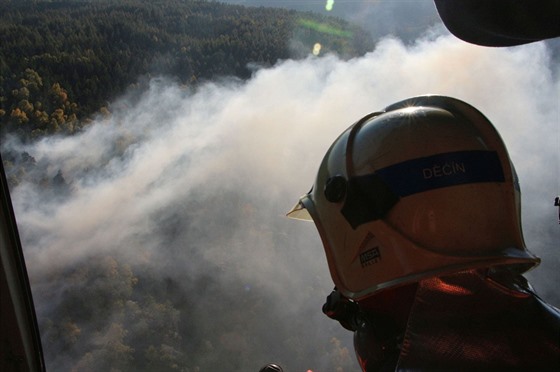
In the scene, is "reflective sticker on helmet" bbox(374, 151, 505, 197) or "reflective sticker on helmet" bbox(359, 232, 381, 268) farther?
"reflective sticker on helmet" bbox(359, 232, 381, 268)

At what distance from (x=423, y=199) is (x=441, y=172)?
0.09 meters

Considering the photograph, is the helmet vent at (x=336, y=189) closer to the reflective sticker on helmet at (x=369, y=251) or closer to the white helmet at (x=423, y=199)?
the white helmet at (x=423, y=199)

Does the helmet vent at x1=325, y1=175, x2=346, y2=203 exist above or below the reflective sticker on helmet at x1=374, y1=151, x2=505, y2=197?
below

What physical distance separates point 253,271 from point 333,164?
26.1 meters

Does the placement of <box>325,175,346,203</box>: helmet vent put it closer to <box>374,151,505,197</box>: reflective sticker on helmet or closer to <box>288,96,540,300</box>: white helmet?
<box>288,96,540,300</box>: white helmet

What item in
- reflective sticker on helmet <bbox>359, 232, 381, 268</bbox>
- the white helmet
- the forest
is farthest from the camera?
the forest

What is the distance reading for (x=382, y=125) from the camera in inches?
53.6

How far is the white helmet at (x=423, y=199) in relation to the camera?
1218 mm

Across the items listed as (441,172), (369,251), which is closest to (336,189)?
(369,251)

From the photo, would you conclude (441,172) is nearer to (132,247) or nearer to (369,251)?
(369,251)

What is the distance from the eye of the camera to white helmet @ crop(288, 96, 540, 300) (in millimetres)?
1218

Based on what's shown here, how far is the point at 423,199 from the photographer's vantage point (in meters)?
1.23

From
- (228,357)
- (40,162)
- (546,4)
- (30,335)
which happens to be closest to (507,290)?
(546,4)

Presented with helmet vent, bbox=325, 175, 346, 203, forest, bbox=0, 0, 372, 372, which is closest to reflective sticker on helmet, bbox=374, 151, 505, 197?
helmet vent, bbox=325, 175, 346, 203
